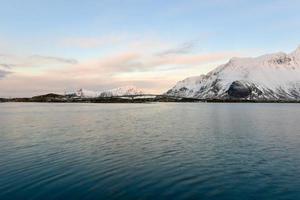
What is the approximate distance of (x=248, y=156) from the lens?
39500 millimetres

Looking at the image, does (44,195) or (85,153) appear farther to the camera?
(85,153)

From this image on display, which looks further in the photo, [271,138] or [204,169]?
[271,138]

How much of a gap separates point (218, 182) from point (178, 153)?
42.6 ft

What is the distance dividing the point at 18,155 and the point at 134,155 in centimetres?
1401

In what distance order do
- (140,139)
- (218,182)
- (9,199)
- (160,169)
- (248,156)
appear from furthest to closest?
1. (140,139)
2. (248,156)
3. (160,169)
4. (218,182)
5. (9,199)

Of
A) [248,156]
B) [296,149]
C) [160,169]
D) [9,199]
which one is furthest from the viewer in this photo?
[296,149]

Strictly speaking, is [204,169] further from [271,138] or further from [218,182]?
[271,138]

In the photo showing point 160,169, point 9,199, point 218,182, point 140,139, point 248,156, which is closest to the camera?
point 9,199

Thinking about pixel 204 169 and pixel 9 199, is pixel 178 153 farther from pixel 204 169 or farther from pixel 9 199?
pixel 9 199

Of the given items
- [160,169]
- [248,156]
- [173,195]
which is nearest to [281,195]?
[173,195]

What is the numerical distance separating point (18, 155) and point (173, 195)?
76.4ft

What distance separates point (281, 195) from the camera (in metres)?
25.3

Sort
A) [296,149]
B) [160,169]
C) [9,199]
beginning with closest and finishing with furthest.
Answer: [9,199] → [160,169] → [296,149]

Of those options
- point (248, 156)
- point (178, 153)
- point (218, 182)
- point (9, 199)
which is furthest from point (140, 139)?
point (9, 199)
